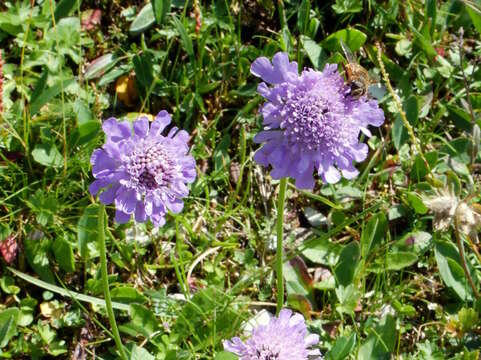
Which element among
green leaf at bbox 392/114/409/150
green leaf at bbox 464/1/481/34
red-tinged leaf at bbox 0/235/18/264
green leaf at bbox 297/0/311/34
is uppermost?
green leaf at bbox 464/1/481/34

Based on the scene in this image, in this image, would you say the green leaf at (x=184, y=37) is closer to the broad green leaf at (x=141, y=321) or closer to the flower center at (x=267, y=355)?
the broad green leaf at (x=141, y=321)

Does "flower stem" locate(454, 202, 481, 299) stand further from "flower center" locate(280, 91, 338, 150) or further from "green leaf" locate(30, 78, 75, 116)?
"green leaf" locate(30, 78, 75, 116)

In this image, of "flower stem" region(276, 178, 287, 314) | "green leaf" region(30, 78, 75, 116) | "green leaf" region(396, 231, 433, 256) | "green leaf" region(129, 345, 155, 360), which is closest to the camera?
"flower stem" region(276, 178, 287, 314)

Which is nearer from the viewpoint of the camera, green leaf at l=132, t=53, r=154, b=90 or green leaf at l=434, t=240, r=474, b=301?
green leaf at l=434, t=240, r=474, b=301

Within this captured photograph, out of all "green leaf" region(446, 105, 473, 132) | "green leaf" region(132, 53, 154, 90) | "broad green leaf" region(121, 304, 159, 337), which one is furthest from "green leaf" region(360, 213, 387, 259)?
"green leaf" region(132, 53, 154, 90)

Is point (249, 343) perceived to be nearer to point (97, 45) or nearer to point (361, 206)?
point (361, 206)
